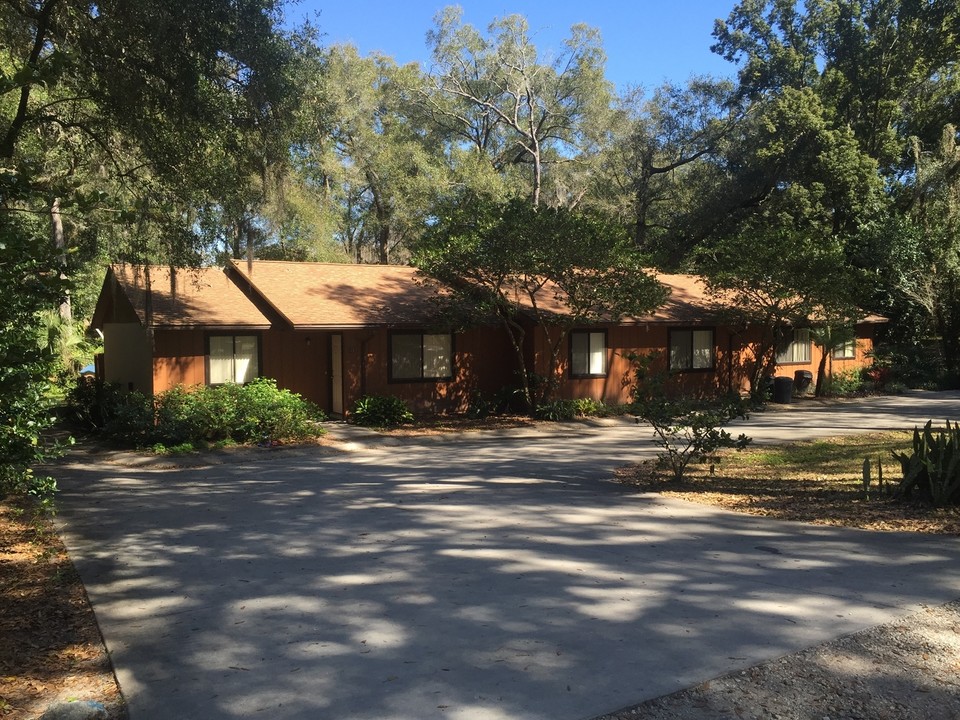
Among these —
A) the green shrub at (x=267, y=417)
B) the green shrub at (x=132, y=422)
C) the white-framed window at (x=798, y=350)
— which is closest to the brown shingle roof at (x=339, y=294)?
the green shrub at (x=267, y=417)

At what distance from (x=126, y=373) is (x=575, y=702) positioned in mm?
17139

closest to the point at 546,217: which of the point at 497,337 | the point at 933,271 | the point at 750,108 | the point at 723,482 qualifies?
the point at 497,337

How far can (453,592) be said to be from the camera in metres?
5.91

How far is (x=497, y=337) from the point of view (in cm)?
2053

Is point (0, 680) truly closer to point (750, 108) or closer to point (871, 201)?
point (871, 201)

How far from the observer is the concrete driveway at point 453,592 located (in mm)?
4320

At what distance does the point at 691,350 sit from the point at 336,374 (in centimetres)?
1093

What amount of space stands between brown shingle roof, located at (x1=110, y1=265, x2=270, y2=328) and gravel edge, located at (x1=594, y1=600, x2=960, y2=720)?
13.6 m

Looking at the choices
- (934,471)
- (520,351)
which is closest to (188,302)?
(520,351)

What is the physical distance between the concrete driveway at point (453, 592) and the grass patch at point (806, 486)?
576mm

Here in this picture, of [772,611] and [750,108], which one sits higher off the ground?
[750,108]

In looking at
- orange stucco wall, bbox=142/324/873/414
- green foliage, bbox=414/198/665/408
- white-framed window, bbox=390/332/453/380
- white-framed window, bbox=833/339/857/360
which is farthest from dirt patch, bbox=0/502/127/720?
white-framed window, bbox=833/339/857/360

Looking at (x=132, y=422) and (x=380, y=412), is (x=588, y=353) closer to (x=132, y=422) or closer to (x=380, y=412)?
(x=380, y=412)

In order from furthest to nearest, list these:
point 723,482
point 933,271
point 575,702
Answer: point 933,271 → point 723,482 → point 575,702
